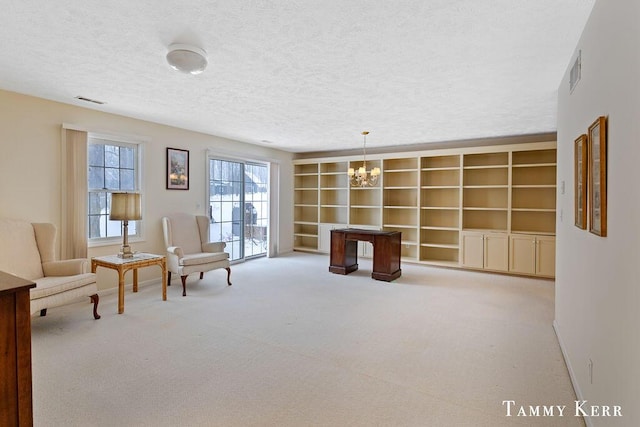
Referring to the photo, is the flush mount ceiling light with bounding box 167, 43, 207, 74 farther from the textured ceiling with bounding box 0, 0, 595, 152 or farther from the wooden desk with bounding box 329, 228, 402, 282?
the wooden desk with bounding box 329, 228, 402, 282

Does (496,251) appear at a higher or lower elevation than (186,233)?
lower

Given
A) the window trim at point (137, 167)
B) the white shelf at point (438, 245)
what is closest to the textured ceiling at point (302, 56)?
the window trim at point (137, 167)


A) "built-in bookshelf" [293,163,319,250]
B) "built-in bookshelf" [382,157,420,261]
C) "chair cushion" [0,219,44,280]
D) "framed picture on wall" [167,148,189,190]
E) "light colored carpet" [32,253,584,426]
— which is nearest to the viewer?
"light colored carpet" [32,253,584,426]

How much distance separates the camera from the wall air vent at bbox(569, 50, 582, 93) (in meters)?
2.45

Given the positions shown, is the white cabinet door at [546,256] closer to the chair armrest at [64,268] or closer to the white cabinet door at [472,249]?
the white cabinet door at [472,249]

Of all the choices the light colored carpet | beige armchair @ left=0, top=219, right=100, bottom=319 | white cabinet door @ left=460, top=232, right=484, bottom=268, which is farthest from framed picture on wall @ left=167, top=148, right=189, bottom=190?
white cabinet door @ left=460, top=232, right=484, bottom=268

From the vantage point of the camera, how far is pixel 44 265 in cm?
378

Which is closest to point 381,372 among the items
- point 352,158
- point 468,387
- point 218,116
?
point 468,387

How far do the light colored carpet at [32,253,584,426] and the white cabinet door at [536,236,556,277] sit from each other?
125cm

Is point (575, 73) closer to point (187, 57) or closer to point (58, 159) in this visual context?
point (187, 57)

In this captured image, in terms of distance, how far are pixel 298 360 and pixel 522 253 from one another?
4860mm

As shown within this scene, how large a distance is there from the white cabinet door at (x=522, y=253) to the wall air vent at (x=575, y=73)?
3759mm

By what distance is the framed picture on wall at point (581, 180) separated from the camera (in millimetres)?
2111

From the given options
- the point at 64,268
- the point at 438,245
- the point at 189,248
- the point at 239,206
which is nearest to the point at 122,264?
the point at 64,268
